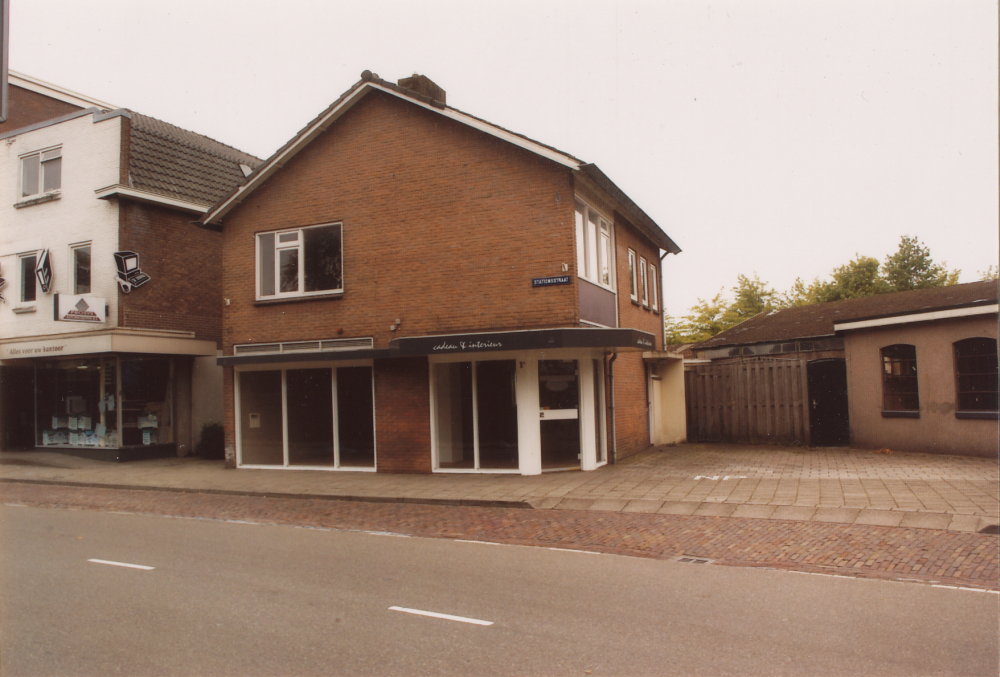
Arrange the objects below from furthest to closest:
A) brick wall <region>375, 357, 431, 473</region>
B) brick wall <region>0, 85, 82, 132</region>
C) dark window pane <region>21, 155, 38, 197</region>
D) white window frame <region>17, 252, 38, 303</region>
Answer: brick wall <region>0, 85, 82, 132</region>, dark window pane <region>21, 155, 38, 197</region>, white window frame <region>17, 252, 38, 303</region>, brick wall <region>375, 357, 431, 473</region>

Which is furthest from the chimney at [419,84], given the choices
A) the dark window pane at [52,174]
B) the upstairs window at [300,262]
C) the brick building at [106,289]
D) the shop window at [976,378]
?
the shop window at [976,378]

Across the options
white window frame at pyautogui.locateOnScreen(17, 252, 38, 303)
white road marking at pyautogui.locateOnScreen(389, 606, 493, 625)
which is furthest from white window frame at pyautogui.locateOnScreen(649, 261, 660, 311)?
white window frame at pyautogui.locateOnScreen(17, 252, 38, 303)

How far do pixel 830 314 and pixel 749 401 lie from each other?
689 cm

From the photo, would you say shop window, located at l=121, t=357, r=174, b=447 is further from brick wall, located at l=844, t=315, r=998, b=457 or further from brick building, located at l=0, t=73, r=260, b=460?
brick wall, located at l=844, t=315, r=998, b=457

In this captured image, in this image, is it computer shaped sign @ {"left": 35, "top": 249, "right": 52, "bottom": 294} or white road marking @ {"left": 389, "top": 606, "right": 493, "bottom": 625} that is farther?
computer shaped sign @ {"left": 35, "top": 249, "right": 52, "bottom": 294}

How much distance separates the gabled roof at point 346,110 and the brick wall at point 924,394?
20.1 ft

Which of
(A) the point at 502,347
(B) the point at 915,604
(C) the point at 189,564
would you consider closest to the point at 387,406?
(A) the point at 502,347

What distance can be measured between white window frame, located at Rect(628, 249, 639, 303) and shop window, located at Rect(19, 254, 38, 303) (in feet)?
51.8

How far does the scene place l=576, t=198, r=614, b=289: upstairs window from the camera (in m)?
14.9

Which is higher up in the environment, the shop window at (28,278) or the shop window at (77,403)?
the shop window at (28,278)

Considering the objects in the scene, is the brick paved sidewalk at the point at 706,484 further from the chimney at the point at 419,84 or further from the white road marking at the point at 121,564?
the chimney at the point at 419,84

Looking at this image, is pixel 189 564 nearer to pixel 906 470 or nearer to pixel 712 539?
pixel 712 539

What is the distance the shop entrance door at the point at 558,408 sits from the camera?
1484 centimetres

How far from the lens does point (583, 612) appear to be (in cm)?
598
